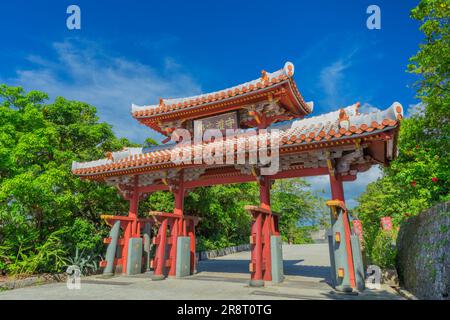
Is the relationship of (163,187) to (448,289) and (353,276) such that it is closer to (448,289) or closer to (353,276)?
(353,276)

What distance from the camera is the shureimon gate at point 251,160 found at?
7648 mm

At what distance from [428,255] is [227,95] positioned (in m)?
7.53

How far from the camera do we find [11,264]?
10.4 m

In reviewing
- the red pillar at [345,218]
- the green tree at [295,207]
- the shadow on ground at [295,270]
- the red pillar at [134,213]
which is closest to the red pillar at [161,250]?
the red pillar at [134,213]

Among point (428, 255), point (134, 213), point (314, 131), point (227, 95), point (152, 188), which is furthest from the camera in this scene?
point (152, 188)

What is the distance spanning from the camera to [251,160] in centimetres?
880

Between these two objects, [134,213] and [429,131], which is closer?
[134,213]

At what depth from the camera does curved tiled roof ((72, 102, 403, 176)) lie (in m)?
6.98

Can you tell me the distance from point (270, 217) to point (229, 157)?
7.60ft

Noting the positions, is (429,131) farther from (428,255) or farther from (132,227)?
(132,227)

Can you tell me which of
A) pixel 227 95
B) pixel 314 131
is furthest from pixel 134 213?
pixel 314 131

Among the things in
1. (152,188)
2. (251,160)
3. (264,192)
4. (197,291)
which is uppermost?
(251,160)

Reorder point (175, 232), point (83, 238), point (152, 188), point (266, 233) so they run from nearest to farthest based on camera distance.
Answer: point (266, 233) → point (175, 232) → point (152, 188) → point (83, 238)
